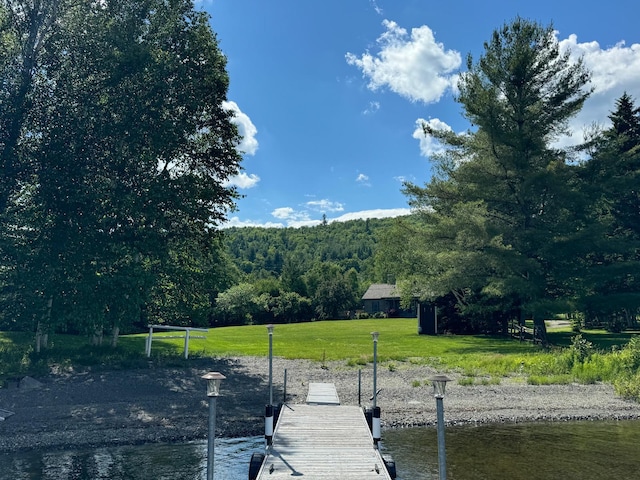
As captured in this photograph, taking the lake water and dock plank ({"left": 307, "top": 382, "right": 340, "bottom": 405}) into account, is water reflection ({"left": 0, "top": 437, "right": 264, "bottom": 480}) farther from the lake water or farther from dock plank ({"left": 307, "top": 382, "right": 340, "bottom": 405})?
dock plank ({"left": 307, "top": 382, "right": 340, "bottom": 405})

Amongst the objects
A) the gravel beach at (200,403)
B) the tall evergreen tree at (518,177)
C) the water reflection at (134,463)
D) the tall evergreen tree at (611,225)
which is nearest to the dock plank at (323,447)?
the water reflection at (134,463)

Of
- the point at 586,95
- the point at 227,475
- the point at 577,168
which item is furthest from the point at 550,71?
the point at 227,475

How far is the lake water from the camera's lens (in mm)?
10758

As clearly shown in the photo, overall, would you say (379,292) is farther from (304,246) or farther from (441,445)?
(304,246)

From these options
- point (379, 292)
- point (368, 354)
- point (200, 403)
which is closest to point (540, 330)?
point (368, 354)

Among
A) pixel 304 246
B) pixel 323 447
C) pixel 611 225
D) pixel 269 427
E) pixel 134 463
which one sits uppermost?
pixel 304 246

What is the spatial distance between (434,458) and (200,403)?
822 centimetres

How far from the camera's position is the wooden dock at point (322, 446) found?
28.3ft

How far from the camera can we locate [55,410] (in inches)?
611

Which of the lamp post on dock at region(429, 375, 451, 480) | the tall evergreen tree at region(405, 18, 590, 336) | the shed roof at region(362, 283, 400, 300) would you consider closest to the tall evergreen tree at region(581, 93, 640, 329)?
the tall evergreen tree at region(405, 18, 590, 336)

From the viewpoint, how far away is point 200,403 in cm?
1662

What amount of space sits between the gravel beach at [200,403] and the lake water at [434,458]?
823 mm

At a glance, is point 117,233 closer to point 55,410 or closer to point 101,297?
point 101,297

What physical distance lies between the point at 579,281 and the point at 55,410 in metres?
29.3
